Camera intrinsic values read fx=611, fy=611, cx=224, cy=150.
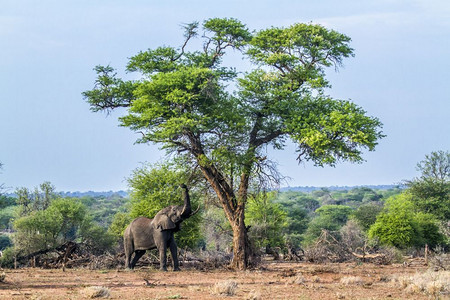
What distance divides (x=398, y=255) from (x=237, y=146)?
1265 centimetres

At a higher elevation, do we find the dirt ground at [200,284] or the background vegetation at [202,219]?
the background vegetation at [202,219]


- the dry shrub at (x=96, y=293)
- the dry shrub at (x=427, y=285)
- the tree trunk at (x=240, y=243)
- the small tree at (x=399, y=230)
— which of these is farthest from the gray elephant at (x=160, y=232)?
the small tree at (x=399, y=230)

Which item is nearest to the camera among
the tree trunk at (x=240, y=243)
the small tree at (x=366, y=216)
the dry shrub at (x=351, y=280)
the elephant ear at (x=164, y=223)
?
the dry shrub at (x=351, y=280)

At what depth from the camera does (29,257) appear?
1109 inches

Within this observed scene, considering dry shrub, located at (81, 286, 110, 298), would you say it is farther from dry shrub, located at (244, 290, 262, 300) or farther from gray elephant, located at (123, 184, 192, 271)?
gray elephant, located at (123, 184, 192, 271)

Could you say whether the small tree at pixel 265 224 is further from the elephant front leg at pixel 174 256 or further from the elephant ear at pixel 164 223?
the elephant ear at pixel 164 223

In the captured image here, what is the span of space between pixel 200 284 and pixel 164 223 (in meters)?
5.05

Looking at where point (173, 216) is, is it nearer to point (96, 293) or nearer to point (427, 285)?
point (96, 293)

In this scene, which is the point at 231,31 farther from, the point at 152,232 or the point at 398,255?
the point at 398,255

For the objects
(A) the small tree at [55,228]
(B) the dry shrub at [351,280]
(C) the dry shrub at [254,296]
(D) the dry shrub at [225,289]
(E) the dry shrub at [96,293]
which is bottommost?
(B) the dry shrub at [351,280]

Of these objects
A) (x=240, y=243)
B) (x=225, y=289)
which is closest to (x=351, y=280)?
(x=225, y=289)

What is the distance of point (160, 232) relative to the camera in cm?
2369

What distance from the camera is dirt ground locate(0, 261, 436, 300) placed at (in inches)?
635

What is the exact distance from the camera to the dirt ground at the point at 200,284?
16.1 metres
